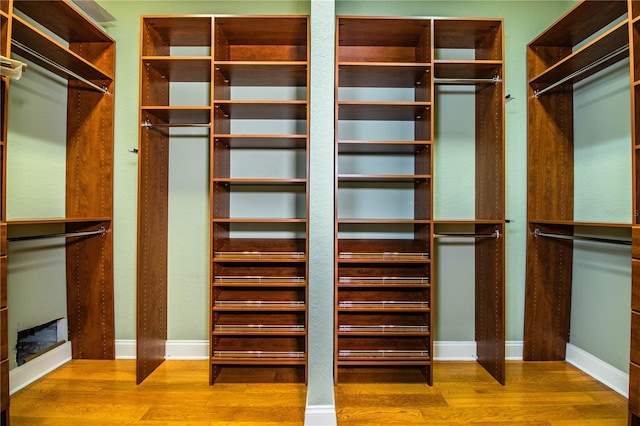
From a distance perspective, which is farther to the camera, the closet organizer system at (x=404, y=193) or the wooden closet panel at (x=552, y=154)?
the wooden closet panel at (x=552, y=154)

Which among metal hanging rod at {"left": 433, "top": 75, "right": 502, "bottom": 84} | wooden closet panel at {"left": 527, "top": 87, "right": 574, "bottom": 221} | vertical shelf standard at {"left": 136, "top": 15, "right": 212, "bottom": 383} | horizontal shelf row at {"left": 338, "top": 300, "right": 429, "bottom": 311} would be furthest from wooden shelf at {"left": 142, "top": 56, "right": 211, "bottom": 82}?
wooden closet panel at {"left": 527, "top": 87, "right": 574, "bottom": 221}

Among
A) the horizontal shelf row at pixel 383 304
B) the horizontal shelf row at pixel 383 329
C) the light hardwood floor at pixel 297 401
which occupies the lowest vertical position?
the light hardwood floor at pixel 297 401

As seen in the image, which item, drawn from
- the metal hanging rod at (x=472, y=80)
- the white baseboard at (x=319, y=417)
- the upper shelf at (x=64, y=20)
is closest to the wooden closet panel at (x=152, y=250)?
the upper shelf at (x=64, y=20)

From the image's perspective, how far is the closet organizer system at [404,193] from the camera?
6.84ft

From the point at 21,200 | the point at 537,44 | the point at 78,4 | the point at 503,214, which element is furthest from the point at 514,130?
the point at 21,200

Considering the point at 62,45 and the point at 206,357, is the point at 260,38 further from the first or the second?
the point at 206,357

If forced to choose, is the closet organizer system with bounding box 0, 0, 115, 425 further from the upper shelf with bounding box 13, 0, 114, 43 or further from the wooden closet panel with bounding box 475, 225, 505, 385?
the wooden closet panel with bounding box 475, 225, 505, 385

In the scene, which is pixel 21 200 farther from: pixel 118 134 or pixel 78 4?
pixel 78 4

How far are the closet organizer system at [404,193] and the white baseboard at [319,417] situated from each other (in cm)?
45

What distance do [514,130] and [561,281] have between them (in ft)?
3.67

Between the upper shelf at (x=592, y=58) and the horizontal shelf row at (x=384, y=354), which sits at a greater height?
the upper shelf at (x=592, y=58)

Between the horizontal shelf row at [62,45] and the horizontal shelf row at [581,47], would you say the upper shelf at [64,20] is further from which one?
the horizontal shelf row at [581,47]

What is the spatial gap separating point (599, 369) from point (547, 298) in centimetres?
49

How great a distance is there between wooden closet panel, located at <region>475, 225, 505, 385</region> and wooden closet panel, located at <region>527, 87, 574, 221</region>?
0.43 metres
